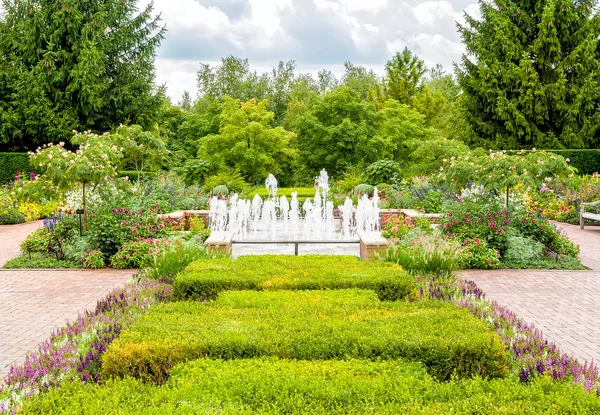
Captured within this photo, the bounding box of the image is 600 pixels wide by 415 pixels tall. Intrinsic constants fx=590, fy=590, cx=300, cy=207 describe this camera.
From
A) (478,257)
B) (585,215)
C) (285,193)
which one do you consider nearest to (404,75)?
(285,193)

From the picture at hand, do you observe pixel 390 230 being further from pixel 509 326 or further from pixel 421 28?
pixel 421 28

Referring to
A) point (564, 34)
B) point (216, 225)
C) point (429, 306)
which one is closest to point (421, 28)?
point (564, 34)

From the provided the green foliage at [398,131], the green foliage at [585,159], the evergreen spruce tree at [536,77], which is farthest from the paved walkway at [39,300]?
the evergreen spruce tree at [536,77]

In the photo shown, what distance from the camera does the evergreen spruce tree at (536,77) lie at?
23.5m

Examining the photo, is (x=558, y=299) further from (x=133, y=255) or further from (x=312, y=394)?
(x=133, y=255)

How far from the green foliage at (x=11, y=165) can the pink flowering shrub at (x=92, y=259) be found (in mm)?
14279

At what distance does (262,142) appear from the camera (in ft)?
81.9

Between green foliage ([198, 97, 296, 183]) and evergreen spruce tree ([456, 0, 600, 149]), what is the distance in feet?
27.3

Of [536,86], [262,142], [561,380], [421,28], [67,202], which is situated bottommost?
[561,380]

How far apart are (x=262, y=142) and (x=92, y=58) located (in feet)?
25.0

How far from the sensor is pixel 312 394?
3299 millimetres

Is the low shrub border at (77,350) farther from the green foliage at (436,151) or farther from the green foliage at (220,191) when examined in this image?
the green foliage at (436,151)

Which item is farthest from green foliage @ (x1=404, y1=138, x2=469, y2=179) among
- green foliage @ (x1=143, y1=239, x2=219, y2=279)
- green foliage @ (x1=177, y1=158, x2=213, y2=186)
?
green foliage @ (x1=143, y1=239, x2=219, y2=279)

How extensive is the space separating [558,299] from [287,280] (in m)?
3.45
